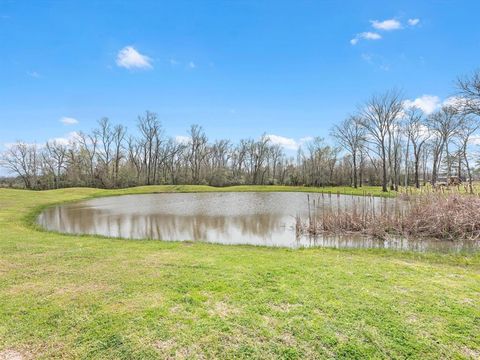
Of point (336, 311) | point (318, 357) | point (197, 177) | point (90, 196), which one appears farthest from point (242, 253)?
point (197, 177)

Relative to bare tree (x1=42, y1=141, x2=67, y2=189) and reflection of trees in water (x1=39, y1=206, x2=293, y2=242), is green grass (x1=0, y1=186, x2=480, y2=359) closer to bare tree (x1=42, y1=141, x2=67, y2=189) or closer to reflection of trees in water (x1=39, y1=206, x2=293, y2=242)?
reflection of trees in water (x1=39, y1=206, x2=293, y2=242)

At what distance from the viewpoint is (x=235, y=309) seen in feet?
10.9

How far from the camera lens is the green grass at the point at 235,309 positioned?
2.63 meters

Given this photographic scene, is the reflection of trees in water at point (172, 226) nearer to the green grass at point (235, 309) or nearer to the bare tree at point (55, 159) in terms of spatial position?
the green grass at point (235, 309)

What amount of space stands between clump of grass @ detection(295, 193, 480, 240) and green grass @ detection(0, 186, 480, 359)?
3.63m

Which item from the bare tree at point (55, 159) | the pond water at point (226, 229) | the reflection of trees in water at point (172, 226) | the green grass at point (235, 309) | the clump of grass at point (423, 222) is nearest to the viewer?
the green grass at point (235, 309)

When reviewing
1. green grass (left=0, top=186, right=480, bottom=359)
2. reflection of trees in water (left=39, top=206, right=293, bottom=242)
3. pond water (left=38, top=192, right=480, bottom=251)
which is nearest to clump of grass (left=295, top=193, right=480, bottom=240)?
pond water (left=38, top=192, right=480, bottom=251)

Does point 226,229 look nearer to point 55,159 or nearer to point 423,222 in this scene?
point 423,222

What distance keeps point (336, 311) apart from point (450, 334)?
108cm

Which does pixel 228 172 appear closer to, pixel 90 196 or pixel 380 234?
pixel 90 196

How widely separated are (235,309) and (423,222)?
26.9 feet

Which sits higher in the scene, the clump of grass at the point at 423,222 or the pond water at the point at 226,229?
the clump of grass at the point at 423,222

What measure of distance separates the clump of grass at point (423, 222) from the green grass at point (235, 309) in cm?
363

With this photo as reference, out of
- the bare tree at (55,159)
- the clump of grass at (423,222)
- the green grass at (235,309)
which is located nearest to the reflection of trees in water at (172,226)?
the clump of grass at (423,222)
